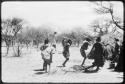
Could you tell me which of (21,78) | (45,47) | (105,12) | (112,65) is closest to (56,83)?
(21,78)

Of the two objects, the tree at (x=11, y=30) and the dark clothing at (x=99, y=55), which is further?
the tree at (x=11, y=30)

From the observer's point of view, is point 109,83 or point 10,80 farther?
point 10,80

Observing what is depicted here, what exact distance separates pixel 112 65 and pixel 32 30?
64.7 ft

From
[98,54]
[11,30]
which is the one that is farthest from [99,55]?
[11,30]

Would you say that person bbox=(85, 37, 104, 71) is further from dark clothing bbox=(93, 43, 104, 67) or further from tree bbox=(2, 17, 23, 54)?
tree bbox=(2, 17, 23, 54)

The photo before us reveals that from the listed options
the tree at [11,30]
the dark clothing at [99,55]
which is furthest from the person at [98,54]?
the tree at [11,30]

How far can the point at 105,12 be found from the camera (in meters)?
11.5

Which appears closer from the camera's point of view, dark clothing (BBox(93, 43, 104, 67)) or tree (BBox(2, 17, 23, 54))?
dark clothing (BBox(93, 43, 104, 67))

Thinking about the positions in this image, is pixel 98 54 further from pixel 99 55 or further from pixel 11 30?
pixel 11 30

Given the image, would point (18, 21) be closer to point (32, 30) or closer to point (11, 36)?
point (11, 36)

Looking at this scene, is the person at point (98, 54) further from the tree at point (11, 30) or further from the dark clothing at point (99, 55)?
the tree at point (11, 30)

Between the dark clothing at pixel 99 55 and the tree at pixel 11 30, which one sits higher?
the tree at pixel 11 30

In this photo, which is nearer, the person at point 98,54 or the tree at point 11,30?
the person at point 98,54

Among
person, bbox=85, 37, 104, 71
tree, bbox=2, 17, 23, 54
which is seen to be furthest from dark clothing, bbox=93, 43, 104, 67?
tree, bbox=2, 17, 23, 54
